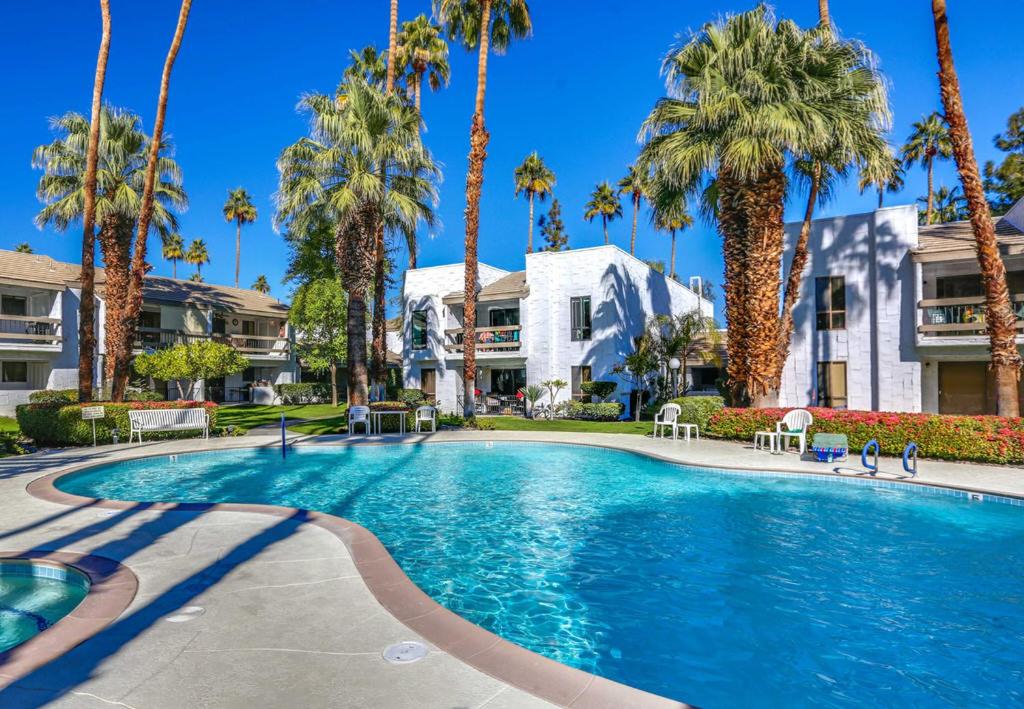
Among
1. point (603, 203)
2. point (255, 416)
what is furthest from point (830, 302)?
point (603, 203)

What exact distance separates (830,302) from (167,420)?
2345 centimetres

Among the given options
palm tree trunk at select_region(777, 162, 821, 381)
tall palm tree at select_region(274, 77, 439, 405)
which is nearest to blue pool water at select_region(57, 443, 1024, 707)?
palm tree trunk at select_region(777, 162, 821, 381)

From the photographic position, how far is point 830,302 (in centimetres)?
Answer: 2081

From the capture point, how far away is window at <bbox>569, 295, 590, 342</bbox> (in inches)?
1049

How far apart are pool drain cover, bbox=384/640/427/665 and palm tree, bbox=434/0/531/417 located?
17.2 meters

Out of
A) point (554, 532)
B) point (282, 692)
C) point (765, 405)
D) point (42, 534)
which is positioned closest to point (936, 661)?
point (554, 532)

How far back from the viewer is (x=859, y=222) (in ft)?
66.6

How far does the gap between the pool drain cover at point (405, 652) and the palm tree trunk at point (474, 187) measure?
17137mm

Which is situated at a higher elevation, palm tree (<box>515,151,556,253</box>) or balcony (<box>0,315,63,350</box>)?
palm tree (<box>515,151,556,253</box>)

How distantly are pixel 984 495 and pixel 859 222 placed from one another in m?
13.7

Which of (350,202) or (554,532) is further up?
(350,202)

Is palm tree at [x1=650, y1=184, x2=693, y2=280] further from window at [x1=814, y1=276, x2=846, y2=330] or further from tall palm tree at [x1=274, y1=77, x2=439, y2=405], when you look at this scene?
tall palm tree at [x1=274, y1=77, x2=439, y2=405]

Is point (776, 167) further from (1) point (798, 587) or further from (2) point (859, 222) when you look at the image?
(1) point (798, 587)

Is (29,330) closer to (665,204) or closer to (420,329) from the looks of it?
(420,329)
